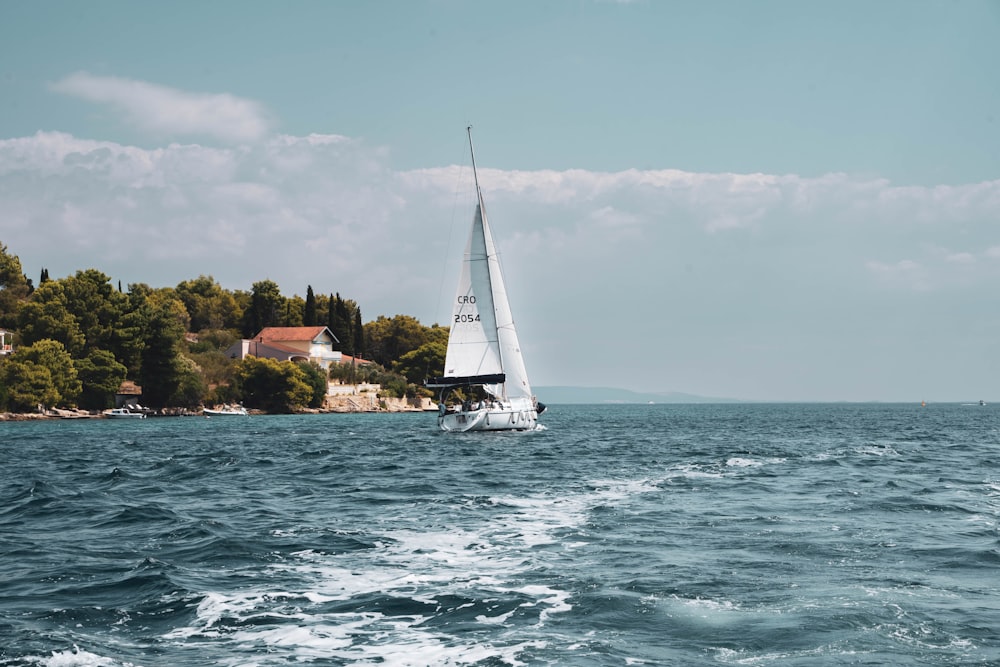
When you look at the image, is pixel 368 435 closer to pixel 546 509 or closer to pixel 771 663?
pixel 546 509

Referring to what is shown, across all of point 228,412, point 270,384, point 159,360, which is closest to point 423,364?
point 270,384

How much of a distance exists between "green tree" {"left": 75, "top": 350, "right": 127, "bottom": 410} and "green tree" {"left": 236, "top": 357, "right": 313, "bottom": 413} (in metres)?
25.2

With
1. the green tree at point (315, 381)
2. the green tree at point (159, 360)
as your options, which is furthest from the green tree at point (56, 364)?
the green tree at point (315, 381)

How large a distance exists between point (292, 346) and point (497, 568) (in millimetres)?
142699

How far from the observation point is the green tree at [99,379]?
10594cm

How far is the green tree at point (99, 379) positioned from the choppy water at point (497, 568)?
73.6 m

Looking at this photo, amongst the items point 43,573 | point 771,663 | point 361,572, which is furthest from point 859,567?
point 43,573

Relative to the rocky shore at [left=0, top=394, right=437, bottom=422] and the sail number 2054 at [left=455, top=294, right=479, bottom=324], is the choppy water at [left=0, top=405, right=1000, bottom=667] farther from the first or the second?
the rocky shore at [left=0, top=394, right=437, bottom=422]

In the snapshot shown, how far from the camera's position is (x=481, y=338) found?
65.1 metres

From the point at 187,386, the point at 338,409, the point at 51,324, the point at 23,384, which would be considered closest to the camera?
the point at 23,384

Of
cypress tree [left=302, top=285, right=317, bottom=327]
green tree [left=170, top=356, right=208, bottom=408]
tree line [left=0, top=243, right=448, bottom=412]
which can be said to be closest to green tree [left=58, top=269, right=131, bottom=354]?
tree line [left=0, top=243, right=448, bottom=412]

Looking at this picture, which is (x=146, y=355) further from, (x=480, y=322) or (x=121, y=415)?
(x=480, y=322)

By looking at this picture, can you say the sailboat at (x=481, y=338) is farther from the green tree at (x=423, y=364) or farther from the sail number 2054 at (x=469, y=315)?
the green tree at (x=423, y=364)

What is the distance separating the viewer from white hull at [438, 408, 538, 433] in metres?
63.8
